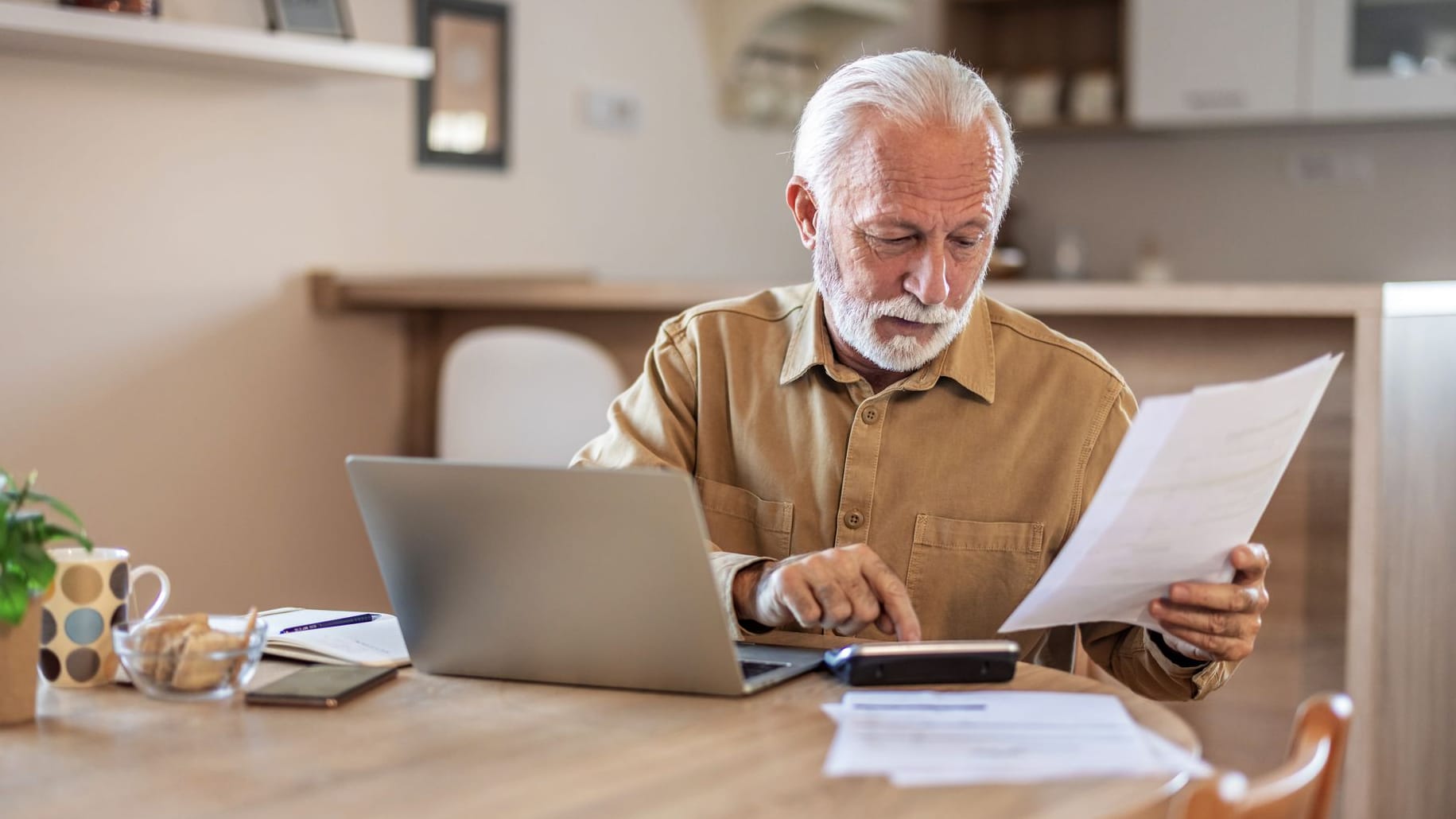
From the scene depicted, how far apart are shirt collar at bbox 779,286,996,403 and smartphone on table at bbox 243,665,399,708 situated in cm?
55

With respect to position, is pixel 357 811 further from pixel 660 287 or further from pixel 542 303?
pixel 542 303

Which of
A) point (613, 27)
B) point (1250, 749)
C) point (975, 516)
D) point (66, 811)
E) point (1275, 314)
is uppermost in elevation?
point (613, 27)

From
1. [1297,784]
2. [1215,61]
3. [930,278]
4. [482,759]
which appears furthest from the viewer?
[1215,61]

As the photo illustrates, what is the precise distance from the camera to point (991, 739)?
100 centimetres

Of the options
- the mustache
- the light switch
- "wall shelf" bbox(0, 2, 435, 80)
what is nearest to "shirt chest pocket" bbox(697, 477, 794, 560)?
the mustache

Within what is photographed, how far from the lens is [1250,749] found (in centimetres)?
233

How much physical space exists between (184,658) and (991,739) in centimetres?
60

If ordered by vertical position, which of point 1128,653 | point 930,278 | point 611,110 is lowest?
point 1128,653

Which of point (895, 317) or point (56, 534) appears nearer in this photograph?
point (56, 534)

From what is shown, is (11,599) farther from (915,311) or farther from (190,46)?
(190,46)

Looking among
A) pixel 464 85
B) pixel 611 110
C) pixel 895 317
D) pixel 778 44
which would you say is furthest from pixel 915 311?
pixel 778 44

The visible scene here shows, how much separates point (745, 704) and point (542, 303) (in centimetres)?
185

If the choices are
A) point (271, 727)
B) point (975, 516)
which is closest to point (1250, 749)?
point (975, 516)

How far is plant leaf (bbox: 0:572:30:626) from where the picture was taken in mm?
1086
